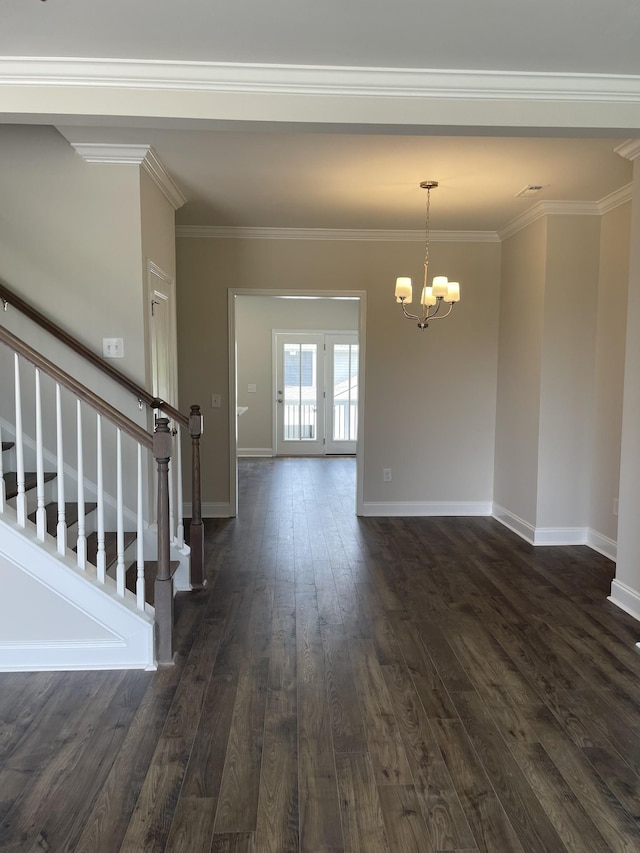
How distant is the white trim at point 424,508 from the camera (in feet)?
18.3

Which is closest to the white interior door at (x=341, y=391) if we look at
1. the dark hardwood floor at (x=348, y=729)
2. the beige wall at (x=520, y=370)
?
the beige wall at (x=520, y=370)

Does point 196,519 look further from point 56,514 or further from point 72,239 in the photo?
point 72,239

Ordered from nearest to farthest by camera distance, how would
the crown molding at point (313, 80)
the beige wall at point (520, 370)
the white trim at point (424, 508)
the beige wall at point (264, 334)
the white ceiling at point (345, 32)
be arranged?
1. the white ceiling at point (345, 32)
2. the crown molding at point (313, 80)
3. the beige wall at point (520, 370)
4. the white trim at point (424, 508)
5. the beige wall at point (264, 334)

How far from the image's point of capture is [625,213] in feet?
13.6

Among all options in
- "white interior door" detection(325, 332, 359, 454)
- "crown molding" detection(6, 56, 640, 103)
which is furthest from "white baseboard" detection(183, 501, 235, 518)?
"white interior door" detection(325, 332, 359, 454)

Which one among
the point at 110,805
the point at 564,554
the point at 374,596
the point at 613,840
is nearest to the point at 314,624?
the point at 374,596

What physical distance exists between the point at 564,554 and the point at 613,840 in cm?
294

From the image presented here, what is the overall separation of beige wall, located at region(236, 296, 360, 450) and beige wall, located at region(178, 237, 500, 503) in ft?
12.8

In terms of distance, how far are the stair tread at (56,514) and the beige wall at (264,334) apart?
5.95 m

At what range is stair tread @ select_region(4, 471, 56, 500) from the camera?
9.84ft

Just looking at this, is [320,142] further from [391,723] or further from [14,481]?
[391,723]

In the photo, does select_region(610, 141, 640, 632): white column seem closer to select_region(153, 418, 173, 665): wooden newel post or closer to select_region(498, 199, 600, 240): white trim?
select_region(498, 199, 600, 240): white trim

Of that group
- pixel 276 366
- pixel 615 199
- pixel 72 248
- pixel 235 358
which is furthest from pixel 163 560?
pixel 276 366

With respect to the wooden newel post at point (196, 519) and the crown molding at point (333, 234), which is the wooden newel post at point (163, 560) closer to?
the wooden newel post at point (196, 519)
